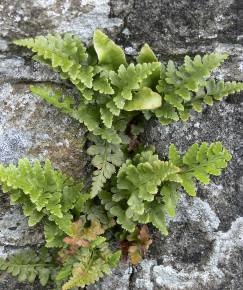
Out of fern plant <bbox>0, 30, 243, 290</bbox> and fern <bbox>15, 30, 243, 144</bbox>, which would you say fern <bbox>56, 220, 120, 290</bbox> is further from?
fern <bbox>15, 30, 243, 144</bbox>

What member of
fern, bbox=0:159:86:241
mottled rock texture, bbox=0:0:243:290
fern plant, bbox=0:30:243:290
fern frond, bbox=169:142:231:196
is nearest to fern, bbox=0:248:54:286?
fern plant, bbox=0:30:243:290

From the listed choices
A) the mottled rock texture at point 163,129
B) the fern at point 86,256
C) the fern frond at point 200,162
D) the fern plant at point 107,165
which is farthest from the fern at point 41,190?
A: the fern frond at point 200,162

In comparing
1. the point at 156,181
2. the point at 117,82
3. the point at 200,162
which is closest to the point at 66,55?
the point at 117,82

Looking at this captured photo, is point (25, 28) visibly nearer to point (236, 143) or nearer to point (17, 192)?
point (17, 192)

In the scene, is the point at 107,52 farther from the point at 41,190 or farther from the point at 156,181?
the point at 41,190

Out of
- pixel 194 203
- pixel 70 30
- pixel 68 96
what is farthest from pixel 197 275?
pixel 70 30
